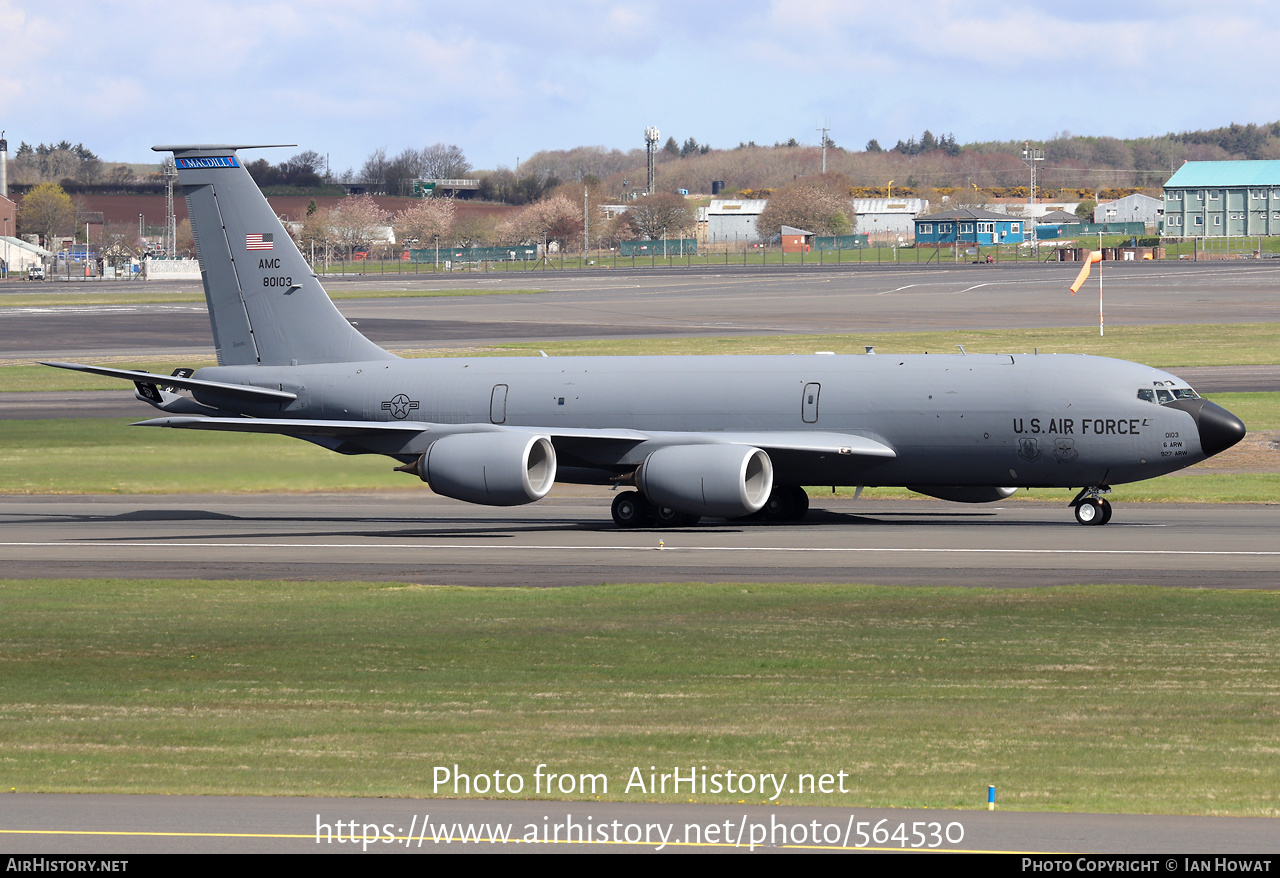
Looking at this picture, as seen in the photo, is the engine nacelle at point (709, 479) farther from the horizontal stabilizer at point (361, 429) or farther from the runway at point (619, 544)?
the horizontal stabilizer at point (361, 429)

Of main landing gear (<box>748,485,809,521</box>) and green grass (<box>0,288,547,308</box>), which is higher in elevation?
green grass (<box>0,288,547,308</box>)

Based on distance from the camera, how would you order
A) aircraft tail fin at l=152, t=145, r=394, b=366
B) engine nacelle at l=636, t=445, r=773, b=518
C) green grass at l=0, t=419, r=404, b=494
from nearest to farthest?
engine nacelle at l=636, t=445, r=773, b=518 → green grass at l=0, t=419, r=404, b=494 → aircraft tail fin at l=152, t=145, r=394, b=366

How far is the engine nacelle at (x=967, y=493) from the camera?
3894 cm

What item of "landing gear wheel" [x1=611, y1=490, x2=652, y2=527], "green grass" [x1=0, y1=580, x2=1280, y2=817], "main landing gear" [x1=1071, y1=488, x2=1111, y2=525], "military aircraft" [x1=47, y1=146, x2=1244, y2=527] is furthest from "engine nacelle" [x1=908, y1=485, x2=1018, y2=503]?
"green grass" [x1=0, y1=580, x2=1280, y2=817]

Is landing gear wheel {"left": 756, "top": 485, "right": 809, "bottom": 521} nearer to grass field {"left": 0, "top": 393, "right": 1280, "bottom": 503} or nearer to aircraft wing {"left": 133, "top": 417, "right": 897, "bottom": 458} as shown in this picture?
aircraft wing {"left": 133, "top": 417, "right": 897, "bottom": 458}

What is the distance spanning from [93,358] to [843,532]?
5845 centimetres

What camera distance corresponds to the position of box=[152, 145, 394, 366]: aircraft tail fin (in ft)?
143

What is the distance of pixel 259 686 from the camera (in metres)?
19.8

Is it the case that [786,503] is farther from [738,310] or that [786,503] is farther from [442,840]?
[738,310]

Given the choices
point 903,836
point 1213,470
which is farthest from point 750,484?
point 903,836

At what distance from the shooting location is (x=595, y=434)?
1490 inches

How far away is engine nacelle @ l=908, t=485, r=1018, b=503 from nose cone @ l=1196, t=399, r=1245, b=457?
5.05 meters

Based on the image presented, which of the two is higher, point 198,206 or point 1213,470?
point 198,206
